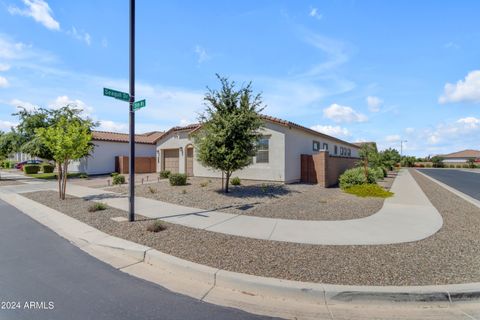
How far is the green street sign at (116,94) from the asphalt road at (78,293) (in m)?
3.84

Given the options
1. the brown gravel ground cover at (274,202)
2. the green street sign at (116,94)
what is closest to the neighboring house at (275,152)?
the brown gravel ground cover at (274,202)

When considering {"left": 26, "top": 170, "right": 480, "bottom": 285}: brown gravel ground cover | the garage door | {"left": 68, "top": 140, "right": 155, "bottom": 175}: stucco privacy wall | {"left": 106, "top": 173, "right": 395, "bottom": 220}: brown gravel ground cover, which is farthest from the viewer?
{"left": 68, "top": 140, "right": 155, "bottom": 175}: stucco privacy wall

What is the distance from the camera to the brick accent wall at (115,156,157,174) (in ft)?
85.7

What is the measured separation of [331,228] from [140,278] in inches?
188

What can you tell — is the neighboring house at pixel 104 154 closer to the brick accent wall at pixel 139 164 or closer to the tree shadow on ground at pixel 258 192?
the brick accent wall at pixel 139 164

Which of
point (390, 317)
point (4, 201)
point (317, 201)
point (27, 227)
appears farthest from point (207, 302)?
point (4, 201)

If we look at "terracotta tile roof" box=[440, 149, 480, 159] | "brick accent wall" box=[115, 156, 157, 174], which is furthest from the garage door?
"terracotta tile roof" box=[440, 149, 480, 159]

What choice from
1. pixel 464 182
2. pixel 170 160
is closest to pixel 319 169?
pixel 170 160

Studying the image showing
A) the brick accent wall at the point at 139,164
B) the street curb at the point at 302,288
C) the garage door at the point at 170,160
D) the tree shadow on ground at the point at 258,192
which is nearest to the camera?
the street curb at the point at 302,288

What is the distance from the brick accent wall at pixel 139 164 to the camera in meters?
26.1

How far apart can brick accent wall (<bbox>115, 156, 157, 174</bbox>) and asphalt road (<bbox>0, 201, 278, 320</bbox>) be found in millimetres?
21532

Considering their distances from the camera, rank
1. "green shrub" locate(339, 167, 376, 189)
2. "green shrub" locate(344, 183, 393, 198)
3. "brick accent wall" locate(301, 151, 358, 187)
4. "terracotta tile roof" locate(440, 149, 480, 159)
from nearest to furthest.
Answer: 1. "green shrub" locate(344, 183, 393, 198)
2. "green shrub" locate(339, 167, 376, 189)
3. "brick accent wall" locate(301, 151, 358, 187)
4. "terracotta tile roof" locate(440, 149, 480, 159)

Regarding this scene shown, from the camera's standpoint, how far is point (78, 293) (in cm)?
366

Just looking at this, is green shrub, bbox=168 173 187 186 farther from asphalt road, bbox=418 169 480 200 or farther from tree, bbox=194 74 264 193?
asphalt road, bbox=418 169 480 200
